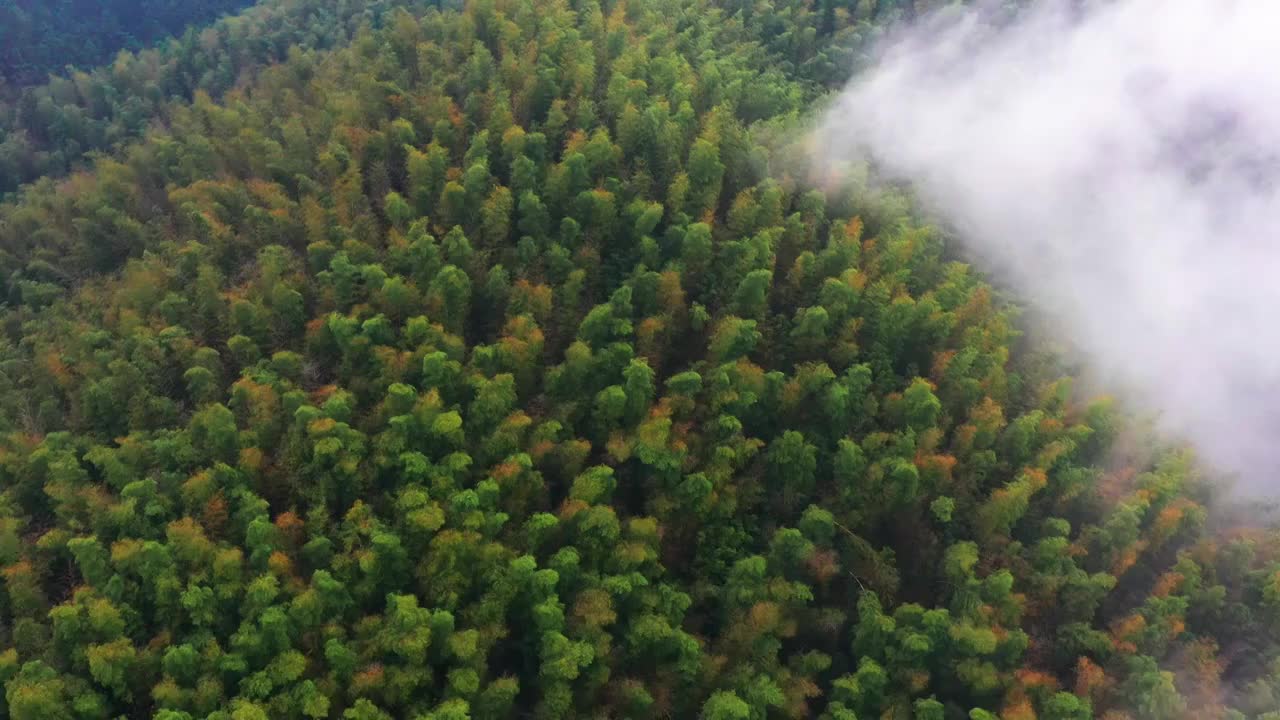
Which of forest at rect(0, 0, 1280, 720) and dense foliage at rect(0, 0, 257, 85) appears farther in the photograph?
dense foliage at rect(0, 0, 257, 85)

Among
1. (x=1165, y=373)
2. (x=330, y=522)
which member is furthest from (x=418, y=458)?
(x=1165, y=373)

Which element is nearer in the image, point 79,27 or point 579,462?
point 579,462

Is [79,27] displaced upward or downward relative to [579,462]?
upward

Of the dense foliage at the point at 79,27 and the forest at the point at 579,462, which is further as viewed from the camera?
the dense foliage at the point at 79,27

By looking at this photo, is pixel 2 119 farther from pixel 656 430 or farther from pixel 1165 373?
pixel 1165 373
